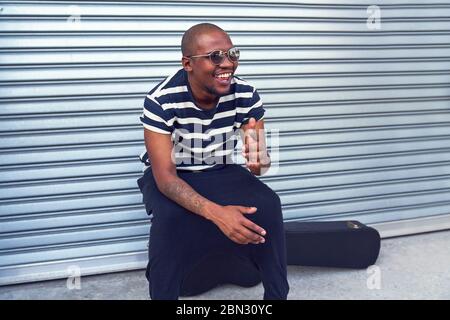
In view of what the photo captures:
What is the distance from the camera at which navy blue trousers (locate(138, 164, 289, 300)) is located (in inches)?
91.7

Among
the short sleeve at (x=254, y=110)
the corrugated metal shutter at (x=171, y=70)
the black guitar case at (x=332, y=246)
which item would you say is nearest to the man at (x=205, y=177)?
the short sleeve at (x=254, y=110)

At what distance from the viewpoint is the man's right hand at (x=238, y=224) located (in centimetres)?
218

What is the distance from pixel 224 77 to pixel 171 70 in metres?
1.00

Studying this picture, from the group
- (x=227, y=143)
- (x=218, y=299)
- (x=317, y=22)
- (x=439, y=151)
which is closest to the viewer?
(x=227, y=143)

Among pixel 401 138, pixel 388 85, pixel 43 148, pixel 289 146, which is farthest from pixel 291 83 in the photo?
pixel 43 148

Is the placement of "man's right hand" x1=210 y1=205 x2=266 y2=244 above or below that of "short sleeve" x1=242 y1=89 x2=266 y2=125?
below

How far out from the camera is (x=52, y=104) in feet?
10.5

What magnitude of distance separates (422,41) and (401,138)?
35.4 inches

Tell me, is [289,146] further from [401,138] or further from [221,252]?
[221,252]

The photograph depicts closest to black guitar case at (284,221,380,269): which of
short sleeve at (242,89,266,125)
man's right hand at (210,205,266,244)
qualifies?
short sleeve at (242,89,266,125)

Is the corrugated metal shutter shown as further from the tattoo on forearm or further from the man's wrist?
the man's wrist

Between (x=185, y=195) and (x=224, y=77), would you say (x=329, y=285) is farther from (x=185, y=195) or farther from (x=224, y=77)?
(x=224, y=77)

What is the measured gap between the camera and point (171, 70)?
3.43 m

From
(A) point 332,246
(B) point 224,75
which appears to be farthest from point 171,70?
(A) point 332,246
